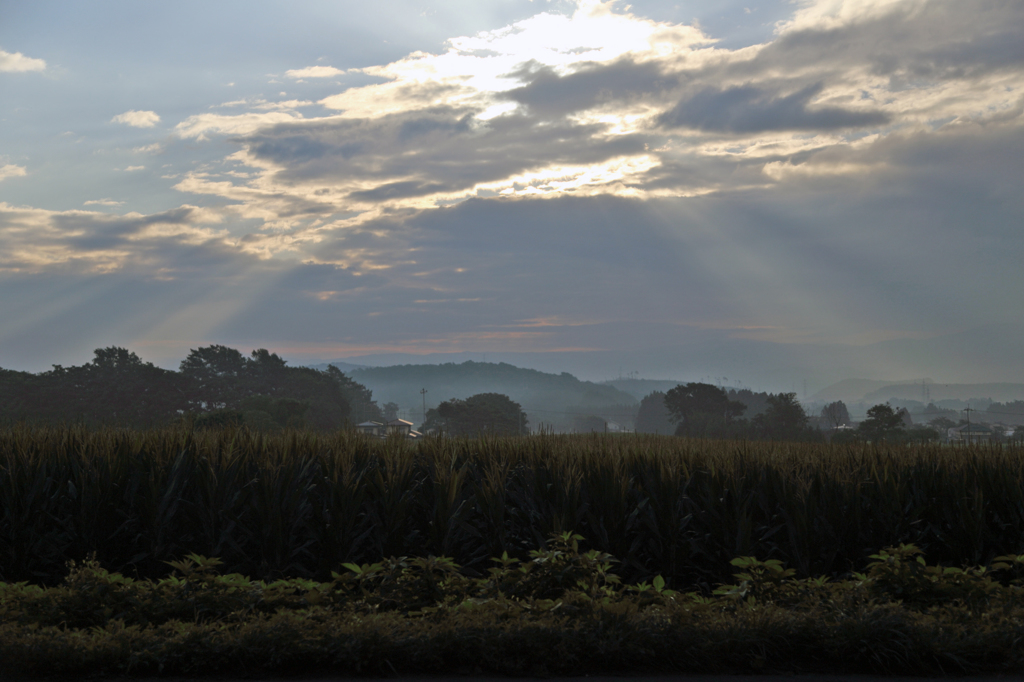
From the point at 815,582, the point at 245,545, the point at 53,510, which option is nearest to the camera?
the point at 815,582

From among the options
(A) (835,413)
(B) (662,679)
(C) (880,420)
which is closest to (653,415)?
(A) (835,413)

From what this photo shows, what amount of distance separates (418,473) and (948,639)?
561 centimetres

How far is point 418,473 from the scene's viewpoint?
875 cm

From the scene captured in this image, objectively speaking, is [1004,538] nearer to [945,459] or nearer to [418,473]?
[945,459]

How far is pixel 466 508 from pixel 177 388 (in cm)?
8650

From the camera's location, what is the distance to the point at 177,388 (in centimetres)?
8519

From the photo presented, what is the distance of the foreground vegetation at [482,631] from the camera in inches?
195

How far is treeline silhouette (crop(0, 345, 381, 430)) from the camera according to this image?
7894 centimetres

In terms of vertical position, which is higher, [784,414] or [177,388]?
[177,388]

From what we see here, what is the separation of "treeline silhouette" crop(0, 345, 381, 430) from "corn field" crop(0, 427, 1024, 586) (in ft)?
208

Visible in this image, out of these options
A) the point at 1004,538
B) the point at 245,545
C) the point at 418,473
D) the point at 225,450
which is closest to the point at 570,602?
the point at 418,473

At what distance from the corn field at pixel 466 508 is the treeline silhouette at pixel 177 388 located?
208 ft

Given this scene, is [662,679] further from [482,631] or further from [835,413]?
[835,413]

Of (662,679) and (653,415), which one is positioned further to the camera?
(653,415)
